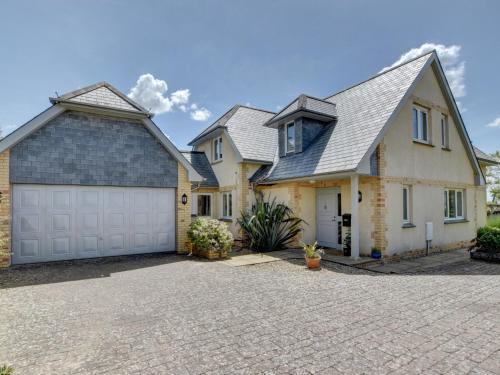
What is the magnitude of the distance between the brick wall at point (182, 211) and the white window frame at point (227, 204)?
395cm

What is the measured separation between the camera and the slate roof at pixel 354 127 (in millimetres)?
9906

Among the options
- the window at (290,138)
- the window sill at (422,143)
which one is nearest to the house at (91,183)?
the window at (290,138)

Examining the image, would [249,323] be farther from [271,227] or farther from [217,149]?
[217,149]

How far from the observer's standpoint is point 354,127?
1109cm

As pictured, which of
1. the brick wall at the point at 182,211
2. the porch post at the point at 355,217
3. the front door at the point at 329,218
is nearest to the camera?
the porch post at the point at 355,217

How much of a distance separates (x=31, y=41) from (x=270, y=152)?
10.7 meters

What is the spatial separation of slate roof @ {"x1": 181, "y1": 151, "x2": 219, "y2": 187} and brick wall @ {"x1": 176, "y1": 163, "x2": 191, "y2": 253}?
400 centimetres

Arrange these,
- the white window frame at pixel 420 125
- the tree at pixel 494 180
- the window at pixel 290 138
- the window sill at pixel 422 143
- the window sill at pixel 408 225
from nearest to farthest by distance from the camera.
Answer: the window sill at pixel 408 225, the window sill at pixel 422 143, the white window frame at pixel 420 125, the window at pixel 290 138, the tree at pixel 494 180

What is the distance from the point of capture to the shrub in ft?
39.4

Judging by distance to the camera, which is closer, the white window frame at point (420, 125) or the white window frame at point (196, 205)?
the white window frame at point (420, 125)

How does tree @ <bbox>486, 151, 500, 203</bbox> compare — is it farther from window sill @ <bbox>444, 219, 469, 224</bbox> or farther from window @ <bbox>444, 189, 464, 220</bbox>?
window sill @ <bbox>444, 219, 469, 224</bbox>

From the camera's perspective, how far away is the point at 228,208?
1605 centimetres

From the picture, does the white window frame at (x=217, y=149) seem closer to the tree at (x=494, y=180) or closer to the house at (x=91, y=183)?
the house at (x=91, y=183)

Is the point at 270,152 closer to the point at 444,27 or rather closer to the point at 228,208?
the point at 228,208
